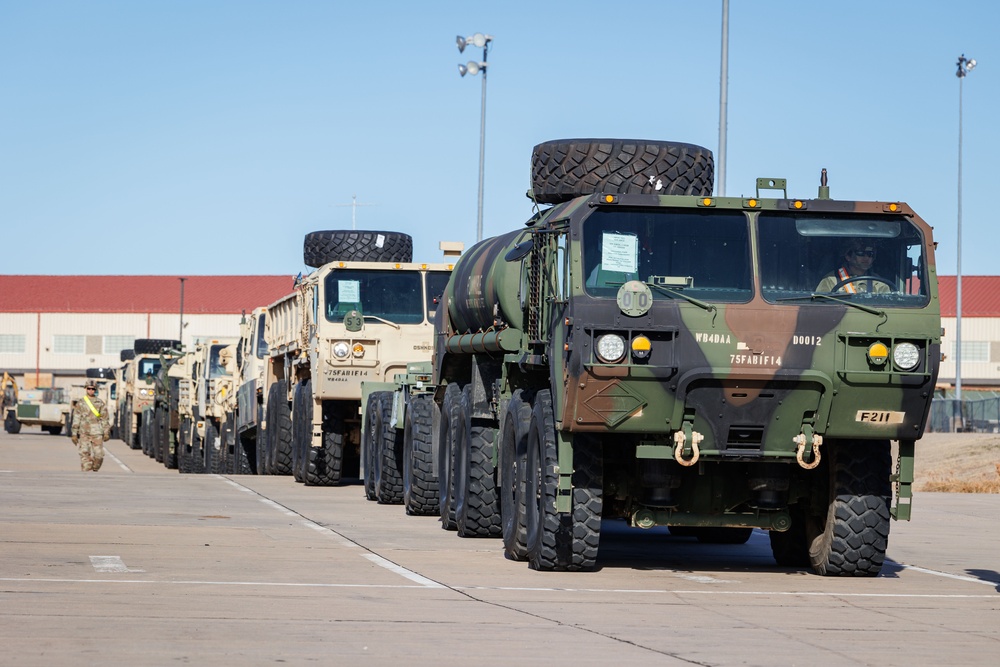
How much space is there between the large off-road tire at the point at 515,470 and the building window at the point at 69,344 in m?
92.4

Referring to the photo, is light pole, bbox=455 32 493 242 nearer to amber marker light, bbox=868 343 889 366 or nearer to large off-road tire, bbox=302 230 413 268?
large off-road tire, bbox=302 230 413 268

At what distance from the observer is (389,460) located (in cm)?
2039

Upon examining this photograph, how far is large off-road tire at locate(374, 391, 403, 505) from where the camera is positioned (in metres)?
Answer: 20.3

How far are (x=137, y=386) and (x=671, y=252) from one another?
4274cm

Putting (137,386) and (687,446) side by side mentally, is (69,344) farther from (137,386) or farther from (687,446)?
(687,446)

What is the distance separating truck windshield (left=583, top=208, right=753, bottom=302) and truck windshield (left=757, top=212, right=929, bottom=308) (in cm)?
22

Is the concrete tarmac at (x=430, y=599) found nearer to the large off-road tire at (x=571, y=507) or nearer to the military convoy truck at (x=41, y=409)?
the large off-road tire at (x=571, y=507)

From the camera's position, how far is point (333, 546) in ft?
47.7

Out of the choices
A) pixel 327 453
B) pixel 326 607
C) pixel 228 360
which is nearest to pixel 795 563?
pixel 326 607

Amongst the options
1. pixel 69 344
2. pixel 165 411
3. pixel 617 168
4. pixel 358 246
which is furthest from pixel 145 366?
pixel 69 344

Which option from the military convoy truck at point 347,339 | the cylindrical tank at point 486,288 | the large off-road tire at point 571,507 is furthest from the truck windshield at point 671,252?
the military convoy truck at point 347,339

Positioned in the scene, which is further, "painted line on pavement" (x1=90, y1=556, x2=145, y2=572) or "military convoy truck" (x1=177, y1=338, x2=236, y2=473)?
"military convoy truck" (x1=177, y1=338, x2=236, y2=473)

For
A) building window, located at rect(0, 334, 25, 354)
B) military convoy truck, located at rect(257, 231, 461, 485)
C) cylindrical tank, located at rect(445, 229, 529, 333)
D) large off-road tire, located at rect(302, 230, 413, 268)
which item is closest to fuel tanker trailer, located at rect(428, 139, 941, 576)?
cylindrical tank, located at rect(445, 229, 529, 333)

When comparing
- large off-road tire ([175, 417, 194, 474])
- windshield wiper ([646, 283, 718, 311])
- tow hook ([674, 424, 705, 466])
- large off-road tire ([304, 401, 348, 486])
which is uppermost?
windshield wiper ([646, 283, 718, 311])
